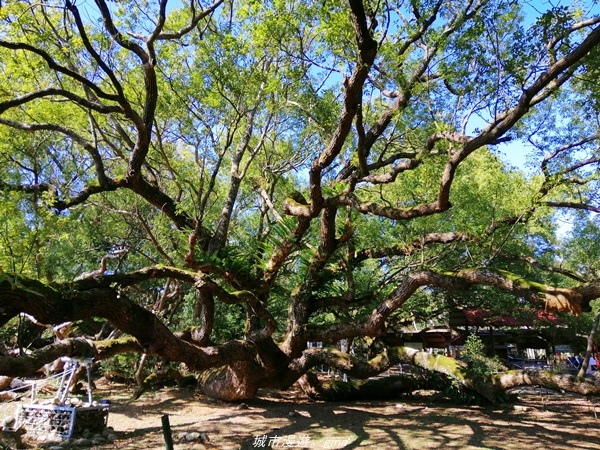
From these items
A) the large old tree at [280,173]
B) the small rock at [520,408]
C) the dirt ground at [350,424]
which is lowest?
the small rock at [520,408]

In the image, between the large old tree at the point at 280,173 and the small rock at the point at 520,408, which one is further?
the small rock at the point at 520,408

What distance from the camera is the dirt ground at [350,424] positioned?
6.08 meters

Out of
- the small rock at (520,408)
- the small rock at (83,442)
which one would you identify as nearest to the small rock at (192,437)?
the small rock at (83,442)

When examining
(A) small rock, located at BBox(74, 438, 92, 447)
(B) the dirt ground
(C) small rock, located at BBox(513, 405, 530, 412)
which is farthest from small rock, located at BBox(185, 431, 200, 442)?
(C) small rock, located at BBox(513, 405, 530, 412)

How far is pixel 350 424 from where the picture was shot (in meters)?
7.29

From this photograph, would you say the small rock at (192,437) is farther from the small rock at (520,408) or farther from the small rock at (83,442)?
the small rock at (520,408)

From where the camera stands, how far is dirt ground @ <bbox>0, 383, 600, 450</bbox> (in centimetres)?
608

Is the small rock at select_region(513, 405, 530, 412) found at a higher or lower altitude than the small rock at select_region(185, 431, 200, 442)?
lower

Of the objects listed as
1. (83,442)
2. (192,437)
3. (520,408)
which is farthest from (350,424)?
(83,442)

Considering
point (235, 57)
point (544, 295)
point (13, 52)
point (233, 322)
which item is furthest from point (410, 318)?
point (13, 52)

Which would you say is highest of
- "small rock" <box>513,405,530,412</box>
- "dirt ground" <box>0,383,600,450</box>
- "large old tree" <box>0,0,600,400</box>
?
"large old tree" <box>0,0,600,400</box>

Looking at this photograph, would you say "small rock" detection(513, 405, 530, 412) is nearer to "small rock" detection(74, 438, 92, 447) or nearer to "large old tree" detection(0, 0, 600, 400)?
"large old tree" detection(0, 0, 600, 400)

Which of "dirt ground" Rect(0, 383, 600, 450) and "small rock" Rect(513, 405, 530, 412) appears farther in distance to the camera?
"small rock" Rect(513, 405, 530, 412)

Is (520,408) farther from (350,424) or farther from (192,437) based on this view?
(192,437)
